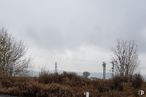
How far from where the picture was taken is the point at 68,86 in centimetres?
2564

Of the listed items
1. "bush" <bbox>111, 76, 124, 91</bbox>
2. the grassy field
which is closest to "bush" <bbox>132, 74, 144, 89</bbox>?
the grassy field

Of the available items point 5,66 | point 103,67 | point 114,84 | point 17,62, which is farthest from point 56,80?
point 103,67

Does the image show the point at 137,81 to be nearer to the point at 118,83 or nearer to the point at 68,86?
the point at 118,83

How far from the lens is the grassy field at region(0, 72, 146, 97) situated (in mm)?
22766

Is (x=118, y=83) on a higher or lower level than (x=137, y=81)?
lower

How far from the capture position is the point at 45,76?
94.6 feet

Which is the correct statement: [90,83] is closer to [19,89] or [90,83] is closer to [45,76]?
[45,76]

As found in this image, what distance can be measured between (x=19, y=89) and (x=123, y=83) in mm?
8989

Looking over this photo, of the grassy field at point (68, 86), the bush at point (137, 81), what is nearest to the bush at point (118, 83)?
the grassy field at point (68, 86)

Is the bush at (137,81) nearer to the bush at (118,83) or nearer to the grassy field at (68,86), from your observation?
the grassy field at (68,86)

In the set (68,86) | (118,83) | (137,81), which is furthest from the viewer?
(137,81)

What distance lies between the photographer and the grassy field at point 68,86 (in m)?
22.8

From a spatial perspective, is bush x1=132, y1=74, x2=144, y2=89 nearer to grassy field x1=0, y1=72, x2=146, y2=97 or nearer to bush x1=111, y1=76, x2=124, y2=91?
grassy field x1=0, y1=72, x2=146, y2=97

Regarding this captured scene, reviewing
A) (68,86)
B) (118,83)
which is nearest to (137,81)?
(118,83)
